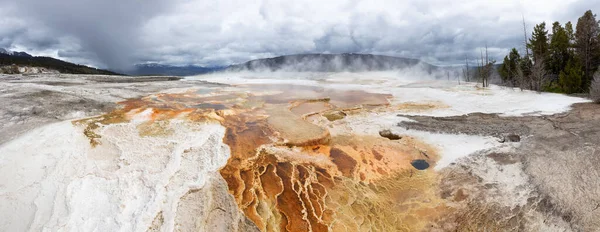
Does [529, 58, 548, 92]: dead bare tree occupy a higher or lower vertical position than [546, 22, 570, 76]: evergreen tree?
lower

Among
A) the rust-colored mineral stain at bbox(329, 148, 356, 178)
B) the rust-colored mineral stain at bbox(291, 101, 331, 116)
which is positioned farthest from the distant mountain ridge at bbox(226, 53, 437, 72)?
the rust-colored mineral stain at bbox(329, 148, 356, 178)

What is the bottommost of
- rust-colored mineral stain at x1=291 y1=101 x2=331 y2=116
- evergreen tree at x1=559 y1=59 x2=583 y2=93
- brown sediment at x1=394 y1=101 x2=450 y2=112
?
brown sediment at x1=394 y1=101 x2=450 y2=112

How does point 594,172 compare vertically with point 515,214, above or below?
above

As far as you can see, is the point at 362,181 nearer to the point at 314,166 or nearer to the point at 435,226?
the point at 314,166

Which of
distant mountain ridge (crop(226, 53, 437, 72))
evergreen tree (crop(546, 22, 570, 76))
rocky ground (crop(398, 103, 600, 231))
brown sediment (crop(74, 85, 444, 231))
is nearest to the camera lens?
rocky ground (crop(398, 103, 600, 231))

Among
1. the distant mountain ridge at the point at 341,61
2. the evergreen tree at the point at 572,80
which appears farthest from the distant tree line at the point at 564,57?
the distant mountain ridge at the point at 341,61

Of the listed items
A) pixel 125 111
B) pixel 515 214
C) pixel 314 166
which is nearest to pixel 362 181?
pixel 314 166

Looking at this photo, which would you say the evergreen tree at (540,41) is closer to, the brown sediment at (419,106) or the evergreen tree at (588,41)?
the evergreen tree at (588,41)

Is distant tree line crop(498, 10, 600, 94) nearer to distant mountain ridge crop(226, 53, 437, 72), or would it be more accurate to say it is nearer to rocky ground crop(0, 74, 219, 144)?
rocky ground crop(0, 74, 219, 144)
